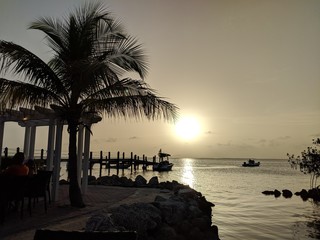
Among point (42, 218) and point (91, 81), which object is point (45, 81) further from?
point (42, 218)

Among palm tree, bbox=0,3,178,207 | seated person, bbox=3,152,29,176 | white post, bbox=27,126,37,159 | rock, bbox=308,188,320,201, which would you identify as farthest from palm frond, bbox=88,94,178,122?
rock, bbox=308,188,320,201

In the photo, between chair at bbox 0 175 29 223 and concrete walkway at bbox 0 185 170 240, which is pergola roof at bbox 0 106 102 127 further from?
chair at bbox 0 175 29 223

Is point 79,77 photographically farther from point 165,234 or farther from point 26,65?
point 165,234

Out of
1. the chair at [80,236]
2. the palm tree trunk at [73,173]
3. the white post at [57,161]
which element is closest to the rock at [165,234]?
the palm tree trunk at [73,173]

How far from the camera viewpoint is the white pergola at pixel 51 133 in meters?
11.1

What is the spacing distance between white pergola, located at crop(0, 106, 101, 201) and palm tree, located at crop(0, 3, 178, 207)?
0.90 metres

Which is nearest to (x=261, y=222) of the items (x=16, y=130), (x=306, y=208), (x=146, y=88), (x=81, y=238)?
A: (x=306, y=208)

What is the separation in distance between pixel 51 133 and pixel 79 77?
348 cm

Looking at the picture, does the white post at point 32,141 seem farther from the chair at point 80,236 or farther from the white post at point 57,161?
the chair at point 80,236

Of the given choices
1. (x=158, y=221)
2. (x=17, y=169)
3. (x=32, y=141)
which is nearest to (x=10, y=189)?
(x=17, y=169)

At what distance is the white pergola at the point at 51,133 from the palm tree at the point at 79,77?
0.90 m

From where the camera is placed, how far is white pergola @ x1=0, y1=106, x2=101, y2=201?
1112 cm

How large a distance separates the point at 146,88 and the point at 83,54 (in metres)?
2.20

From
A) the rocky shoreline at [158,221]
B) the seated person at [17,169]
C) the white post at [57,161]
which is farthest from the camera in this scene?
the white post at [57,161]
